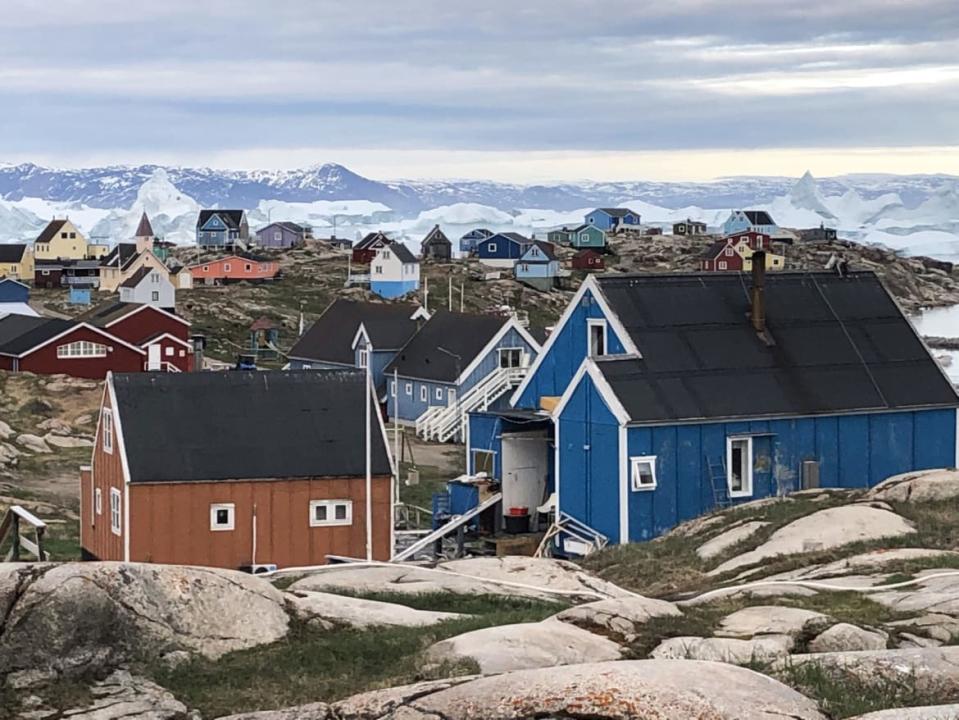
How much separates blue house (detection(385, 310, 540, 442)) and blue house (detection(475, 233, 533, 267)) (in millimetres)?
80856

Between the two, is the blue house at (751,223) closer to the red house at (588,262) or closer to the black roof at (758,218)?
the black roof at (758,218)

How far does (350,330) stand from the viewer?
77.4 metres

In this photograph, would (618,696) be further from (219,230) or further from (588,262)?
(219,230)

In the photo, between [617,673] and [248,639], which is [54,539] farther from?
[617,673]

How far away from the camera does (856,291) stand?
122 ft

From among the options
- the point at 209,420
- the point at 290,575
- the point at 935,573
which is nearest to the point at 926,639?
the point at 935,573

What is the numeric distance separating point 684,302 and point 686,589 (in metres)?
13.1

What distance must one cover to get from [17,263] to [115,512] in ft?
346

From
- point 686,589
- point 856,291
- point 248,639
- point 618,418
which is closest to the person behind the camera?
point 248,639

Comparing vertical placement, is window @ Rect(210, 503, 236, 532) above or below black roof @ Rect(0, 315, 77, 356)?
below

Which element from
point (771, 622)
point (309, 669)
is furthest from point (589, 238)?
point (309, 669)

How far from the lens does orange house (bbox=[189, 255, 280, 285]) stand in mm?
131500

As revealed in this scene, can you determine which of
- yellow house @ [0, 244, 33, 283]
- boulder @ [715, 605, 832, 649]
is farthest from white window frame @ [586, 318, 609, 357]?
yellow house @ [0, 244, 33, 283]

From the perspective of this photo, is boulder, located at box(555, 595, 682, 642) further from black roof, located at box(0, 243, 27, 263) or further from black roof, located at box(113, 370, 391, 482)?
black roof, located at box(0, 243, 27, 263)
